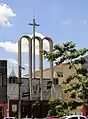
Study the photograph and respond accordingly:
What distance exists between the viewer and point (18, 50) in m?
85.9

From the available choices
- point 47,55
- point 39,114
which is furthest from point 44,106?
point 47,55

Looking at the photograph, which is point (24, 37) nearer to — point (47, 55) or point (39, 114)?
point (39, 114)

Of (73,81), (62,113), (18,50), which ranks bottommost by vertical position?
(62,113)

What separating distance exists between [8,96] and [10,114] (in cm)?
574

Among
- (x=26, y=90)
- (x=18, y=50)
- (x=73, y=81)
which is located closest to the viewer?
(x=73, y=81)

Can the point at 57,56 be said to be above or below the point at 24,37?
below

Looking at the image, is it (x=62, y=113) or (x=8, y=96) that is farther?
(x=8, y=96)

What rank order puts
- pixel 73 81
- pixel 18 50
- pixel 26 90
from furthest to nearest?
1. pixel 26 90
2. pixel 18 50
3. pixel 73 81

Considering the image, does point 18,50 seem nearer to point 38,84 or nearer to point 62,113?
point 38,84

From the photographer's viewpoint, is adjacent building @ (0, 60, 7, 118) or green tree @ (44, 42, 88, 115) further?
adjacent building @ (0, 60, 7, 118)

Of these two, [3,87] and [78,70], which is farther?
[3,87]

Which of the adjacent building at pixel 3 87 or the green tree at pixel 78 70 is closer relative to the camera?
the green tree at pixel 78 70

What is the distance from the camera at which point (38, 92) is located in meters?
93.4

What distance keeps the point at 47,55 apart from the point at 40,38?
167ft
